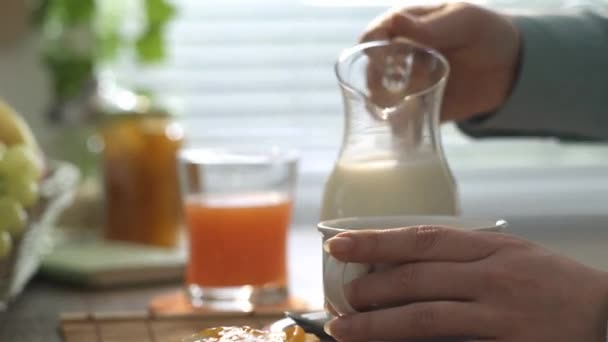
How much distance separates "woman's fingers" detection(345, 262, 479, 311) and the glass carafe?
0.22 m

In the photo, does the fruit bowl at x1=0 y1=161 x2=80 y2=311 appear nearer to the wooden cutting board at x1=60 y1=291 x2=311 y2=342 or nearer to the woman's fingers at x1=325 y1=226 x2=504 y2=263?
the wooden cutting board at x1=60 y1=291 x2=311 y2=342

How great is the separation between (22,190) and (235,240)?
0.26m

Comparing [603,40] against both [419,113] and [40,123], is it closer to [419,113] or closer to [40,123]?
[419,113]

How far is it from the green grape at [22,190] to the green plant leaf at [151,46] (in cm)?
80

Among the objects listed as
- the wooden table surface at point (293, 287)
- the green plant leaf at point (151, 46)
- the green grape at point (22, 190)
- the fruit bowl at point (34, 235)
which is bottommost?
the wooden table surface at point (293, 287)

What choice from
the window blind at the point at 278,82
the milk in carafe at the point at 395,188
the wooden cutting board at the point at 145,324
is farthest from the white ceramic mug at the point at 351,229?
the window blind at the point at 278,82

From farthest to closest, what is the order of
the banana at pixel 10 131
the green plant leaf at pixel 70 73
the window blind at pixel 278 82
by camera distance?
the window blind at pixel 278 82
the green plant leaf at pixel 70 73
the banana at pixel 10 131

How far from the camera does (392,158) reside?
0.88 metres

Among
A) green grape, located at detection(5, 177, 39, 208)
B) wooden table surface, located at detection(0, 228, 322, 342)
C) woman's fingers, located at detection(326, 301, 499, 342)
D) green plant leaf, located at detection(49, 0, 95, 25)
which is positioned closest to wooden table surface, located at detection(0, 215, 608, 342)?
wooden table surface, located at detection(0, 228, 322, 342)

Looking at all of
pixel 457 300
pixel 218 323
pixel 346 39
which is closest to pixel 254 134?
pixel 346 39

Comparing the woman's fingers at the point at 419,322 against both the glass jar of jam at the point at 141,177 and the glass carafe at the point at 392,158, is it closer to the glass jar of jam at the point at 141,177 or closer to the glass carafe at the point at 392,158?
the glass carafe at the point at 392,158

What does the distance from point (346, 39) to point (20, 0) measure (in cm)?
59

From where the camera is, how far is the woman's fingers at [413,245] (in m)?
0.63

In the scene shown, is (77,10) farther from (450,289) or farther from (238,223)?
(450,289)
